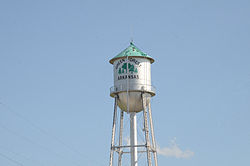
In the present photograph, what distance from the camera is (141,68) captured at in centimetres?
5347

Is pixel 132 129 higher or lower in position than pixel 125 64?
lower

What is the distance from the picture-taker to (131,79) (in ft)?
174

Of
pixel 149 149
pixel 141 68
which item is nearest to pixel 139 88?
pixel 141 68

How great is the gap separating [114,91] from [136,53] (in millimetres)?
3640

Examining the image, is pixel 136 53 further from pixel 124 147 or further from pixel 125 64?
pixel 124 147

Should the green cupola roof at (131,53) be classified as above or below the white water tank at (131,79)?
above

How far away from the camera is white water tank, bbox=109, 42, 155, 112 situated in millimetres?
52906

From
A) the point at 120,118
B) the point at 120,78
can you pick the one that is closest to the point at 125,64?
the point at 120,78

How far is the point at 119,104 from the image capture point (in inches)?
2110

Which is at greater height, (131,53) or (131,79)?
(131,53)

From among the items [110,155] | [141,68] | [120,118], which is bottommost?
[110,155]

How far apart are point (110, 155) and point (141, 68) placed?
24.8ft

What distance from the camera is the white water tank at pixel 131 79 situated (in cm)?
5291

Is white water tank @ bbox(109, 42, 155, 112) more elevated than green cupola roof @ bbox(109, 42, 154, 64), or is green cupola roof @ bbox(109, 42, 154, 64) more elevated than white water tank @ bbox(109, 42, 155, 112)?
green cupola roof @ bbox(109, 42, 154, 64)
